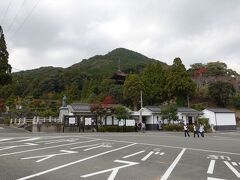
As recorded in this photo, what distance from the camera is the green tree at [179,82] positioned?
1987 inches

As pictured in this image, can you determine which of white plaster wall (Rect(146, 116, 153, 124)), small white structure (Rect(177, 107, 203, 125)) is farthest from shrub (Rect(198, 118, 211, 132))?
white plaster wall (Rect(146, 116, 153, 124))

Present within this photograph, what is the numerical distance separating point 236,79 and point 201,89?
25.9 feet

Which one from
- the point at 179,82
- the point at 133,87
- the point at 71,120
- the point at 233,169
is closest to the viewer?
the point at 233,169

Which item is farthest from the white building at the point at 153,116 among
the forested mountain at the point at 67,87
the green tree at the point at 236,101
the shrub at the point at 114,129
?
the forested mountain at the point at 67,87

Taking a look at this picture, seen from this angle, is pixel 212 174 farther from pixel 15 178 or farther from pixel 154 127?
pixel 154 127

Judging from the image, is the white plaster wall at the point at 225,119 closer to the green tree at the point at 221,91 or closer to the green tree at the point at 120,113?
the green tree at the point at 221,91

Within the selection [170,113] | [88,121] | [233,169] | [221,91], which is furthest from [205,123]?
[233,169]

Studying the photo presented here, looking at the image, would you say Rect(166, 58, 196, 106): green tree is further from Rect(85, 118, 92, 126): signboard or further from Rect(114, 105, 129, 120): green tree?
Rect(85, 118, 92, 126): signboard

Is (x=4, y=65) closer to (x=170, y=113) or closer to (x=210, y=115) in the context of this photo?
(x=170, y=113)

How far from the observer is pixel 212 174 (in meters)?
9.19

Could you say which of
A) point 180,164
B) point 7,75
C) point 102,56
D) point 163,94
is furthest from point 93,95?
point 102,56

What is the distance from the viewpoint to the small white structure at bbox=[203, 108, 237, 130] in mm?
44769

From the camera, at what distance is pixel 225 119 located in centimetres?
4569

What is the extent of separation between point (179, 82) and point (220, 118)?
898cm
